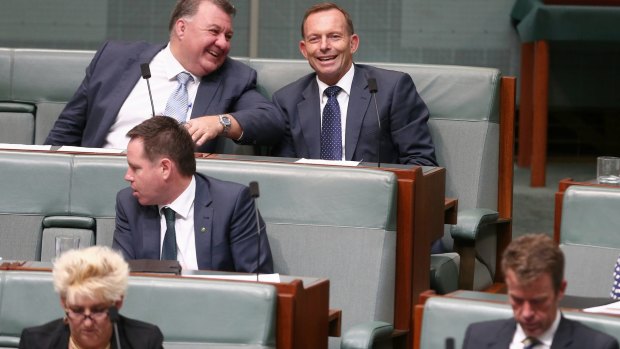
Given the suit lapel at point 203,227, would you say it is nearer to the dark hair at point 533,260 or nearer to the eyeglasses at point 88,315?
the eyeglasses at point 88,315

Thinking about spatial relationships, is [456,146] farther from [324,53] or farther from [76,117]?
[76,117]

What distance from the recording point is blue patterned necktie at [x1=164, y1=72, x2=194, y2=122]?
3350 mm

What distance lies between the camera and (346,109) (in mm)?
3346

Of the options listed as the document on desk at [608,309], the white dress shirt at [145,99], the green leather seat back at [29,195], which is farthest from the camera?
the white dress shirt at [145,99]

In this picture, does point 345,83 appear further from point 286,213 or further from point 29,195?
point 29,195

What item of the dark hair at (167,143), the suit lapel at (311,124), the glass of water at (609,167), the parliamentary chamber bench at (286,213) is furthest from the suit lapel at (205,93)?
the glass of water at (609,167)

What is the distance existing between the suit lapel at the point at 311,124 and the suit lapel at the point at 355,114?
0.08 m

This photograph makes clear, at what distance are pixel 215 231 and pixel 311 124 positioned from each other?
2.65 ft

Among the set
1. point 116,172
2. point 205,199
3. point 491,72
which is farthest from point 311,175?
point 491,72

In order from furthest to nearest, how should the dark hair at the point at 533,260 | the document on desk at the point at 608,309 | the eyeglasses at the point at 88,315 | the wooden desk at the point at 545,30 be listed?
the wooden desk at the point at 545,30 → the document on desk at the point at 608,309 → the eyeglasses at the point at 88,315 → the dark hair at the point at 533,260

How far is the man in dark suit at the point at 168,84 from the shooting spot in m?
3.36

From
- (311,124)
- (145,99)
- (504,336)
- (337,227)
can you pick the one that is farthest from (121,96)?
(504,336)

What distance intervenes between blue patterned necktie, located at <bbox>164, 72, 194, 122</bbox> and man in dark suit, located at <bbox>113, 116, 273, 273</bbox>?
2.37ft

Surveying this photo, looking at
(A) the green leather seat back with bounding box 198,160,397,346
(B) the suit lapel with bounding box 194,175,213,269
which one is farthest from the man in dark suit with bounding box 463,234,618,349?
(B) the suit lapel with bounding box 194,175,213,269
